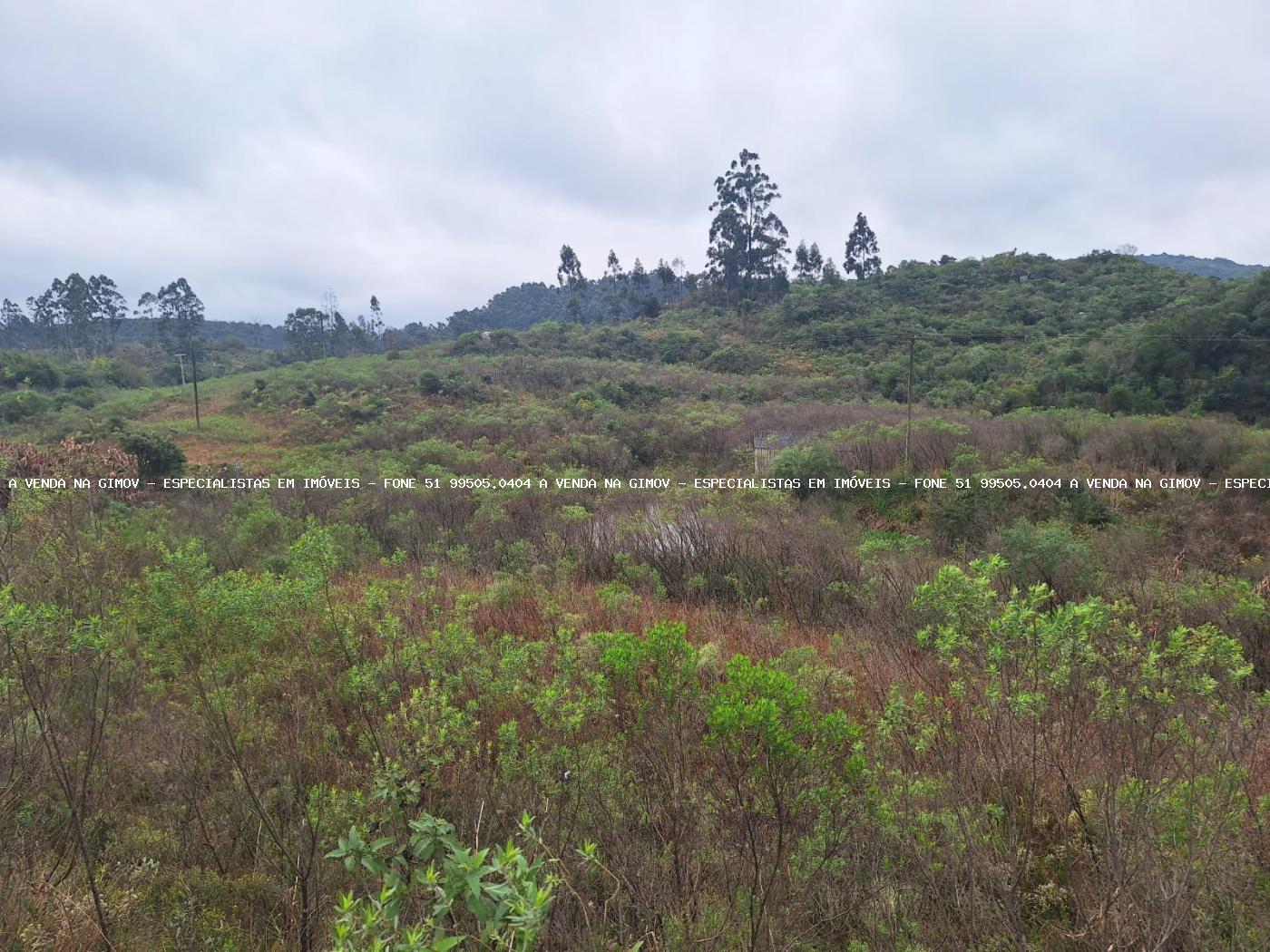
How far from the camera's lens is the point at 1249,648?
16.7 ft

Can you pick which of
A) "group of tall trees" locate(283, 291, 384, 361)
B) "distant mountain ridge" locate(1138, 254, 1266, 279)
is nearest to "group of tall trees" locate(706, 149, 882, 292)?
"group of tall trees" locate(283, 291, 384, 361)

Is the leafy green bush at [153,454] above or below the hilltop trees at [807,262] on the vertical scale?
below

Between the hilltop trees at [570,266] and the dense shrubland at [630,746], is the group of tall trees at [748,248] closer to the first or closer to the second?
the hilltop trees at [570,266]

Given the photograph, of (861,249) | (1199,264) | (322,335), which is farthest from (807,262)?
Answer: (1199,264)

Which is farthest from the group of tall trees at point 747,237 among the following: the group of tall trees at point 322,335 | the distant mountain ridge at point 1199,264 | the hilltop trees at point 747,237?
the distant mountain ridge at point 1199,264

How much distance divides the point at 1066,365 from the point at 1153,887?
24.2m

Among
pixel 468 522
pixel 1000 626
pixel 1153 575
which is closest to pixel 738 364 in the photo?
pixel 468 522

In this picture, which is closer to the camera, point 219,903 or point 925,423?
point 219,903

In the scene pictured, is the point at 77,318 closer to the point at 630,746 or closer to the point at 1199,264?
the point at 630,746

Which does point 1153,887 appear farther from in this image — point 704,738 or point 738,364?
point 738,364

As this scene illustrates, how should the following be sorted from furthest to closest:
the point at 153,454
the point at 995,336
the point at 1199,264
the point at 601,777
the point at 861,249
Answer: the point at 1199,264
the point at 861,249
the point at 995,336
the point at 153,454
the point at 601,777

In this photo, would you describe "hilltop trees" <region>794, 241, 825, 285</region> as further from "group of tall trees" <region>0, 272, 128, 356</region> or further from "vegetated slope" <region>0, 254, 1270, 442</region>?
"group of tall trees" <region>0, 272, 128, 356</region>

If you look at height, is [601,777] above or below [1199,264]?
below

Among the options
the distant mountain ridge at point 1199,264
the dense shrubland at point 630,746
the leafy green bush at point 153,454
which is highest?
the distant mountain ridge at point 1199,264
